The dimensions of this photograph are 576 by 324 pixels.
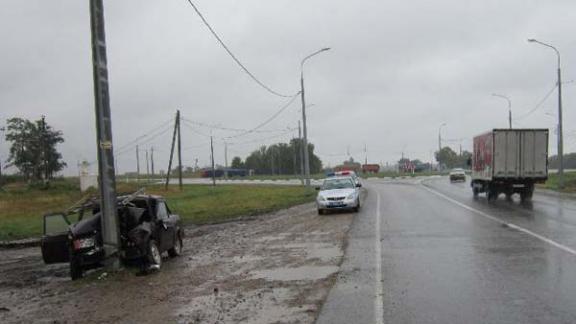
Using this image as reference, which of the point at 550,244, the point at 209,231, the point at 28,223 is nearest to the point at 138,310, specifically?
the point at 550,244

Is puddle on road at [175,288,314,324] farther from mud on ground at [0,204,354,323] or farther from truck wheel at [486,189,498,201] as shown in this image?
Answer: truck wheel at [486,189,498,201]

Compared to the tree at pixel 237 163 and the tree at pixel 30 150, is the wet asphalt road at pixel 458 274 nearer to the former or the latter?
the tree at pixel 30 150

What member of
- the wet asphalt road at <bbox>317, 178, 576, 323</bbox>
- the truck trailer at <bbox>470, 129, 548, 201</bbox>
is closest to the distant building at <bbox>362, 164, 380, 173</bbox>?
the truck trailer at <bbox>470, 129, 548, 201</bbox>

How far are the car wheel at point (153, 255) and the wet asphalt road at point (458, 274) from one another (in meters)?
3.59

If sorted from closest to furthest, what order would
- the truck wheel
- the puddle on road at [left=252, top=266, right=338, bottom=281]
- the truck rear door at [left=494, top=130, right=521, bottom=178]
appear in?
the puddle on road at [left=252, top=266, right=338, bottom=281] < the truck rear door at [left=494, top=130, right=521, bottom=178] < the truck wheel

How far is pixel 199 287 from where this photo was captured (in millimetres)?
10156

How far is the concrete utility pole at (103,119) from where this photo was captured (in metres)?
12.6

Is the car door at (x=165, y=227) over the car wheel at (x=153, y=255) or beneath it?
over

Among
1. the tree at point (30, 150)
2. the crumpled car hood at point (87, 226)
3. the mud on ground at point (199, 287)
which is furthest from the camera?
the tree at point (30, 150)

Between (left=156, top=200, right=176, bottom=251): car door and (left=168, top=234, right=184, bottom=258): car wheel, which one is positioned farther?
(left=168, top=234, right=184, bottom=258): car wheel

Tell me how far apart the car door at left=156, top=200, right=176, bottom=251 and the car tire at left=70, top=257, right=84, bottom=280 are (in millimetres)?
1733

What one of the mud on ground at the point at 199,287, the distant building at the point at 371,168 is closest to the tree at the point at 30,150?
the distant building at the point at 371,168

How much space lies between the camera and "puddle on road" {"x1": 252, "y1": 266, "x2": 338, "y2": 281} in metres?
10.5

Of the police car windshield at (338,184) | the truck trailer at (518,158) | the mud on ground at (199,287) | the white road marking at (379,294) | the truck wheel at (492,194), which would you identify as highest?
the truck trailer at (518,158)
